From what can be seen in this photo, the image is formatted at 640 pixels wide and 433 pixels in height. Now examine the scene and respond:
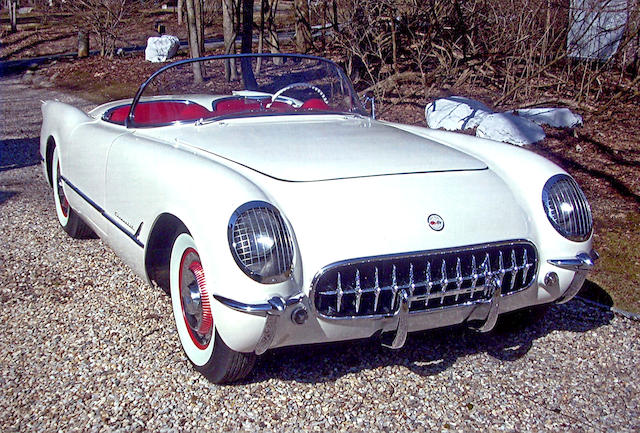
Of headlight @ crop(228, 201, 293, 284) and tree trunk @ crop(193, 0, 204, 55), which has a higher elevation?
headlight @ crop(228, 201, 293, 284)

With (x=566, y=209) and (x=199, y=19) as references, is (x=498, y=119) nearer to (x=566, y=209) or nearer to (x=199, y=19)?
(x=566, y=209)

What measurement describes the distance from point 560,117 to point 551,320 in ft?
15.4

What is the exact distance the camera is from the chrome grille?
99.0 inches

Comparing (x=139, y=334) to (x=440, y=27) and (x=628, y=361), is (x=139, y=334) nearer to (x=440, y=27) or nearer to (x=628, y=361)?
(x=628, y=361)

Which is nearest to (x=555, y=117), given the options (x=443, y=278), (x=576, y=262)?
(x=576, y=262)

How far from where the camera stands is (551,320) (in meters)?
3.56

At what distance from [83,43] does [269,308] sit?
17079mm

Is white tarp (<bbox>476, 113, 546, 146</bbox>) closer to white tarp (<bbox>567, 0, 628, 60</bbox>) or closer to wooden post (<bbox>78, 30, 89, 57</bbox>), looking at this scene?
white tarp (<bbox>567, 0, 628, 60</bbox>)

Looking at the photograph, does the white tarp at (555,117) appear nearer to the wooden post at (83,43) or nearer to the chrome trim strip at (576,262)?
the chrome trim strip at (576,262)

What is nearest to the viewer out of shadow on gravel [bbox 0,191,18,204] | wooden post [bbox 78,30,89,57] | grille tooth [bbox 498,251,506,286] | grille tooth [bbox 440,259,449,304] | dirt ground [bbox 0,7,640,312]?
grille tooth [bbox 440,259,449,304]

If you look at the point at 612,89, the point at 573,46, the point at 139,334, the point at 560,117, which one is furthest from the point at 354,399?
the point at 612,89

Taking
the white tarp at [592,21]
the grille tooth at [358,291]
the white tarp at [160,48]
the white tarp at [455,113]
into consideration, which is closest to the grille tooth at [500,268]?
the grille tooth at [358,291]

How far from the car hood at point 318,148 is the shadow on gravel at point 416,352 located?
85cm

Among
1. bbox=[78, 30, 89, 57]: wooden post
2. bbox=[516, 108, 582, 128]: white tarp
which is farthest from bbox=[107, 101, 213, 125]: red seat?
bbox=[78, 30, 89, 57]: wooden post
